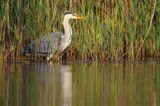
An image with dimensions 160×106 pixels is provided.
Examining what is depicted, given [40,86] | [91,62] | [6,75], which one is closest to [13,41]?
[91,62]

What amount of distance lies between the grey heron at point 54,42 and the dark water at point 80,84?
0.75 m

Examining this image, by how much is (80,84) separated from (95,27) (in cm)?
344

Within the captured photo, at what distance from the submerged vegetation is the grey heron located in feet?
0.39

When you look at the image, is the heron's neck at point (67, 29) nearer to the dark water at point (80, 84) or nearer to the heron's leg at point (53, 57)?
the heron's leg at point (53, 57)

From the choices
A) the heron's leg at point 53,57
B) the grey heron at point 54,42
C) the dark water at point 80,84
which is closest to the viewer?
the dark water at point 80,84

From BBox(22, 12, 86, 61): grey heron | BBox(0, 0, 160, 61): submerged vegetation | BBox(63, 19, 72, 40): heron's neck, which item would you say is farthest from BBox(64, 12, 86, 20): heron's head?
BBox(63, 19, 72, 40): heron's neck

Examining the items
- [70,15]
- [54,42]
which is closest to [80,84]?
[70,15]

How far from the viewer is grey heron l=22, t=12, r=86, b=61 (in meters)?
12.2

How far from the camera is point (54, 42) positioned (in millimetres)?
13062

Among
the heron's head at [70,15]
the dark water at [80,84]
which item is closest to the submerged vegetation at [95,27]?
the heron's head at [70,15]

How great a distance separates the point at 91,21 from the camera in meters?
11.9

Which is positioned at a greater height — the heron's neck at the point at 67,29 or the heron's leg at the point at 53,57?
the heron's neck at the point at 67,29

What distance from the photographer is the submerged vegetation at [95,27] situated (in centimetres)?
1181

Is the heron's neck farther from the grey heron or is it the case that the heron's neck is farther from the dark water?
the dark water
